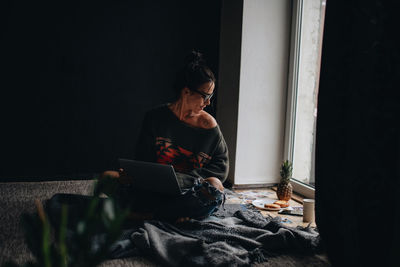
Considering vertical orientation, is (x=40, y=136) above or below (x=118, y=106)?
below

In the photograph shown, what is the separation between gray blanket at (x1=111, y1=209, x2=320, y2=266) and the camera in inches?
54.0

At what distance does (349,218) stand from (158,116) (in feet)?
4.03

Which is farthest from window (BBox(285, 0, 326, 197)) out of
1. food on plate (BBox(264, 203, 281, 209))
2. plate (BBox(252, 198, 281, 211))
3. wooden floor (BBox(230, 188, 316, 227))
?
food on plate (BBox(264, 203, 281, 209))

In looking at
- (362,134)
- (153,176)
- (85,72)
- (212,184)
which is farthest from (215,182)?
(85,72)

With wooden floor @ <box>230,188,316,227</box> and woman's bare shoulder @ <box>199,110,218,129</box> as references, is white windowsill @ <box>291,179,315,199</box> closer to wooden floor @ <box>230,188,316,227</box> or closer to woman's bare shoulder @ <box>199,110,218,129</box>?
wooden floor @ <box>230,188,316,227</box>

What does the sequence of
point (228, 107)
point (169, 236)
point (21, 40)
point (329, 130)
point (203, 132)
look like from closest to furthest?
point (329, 130), point (169, 236), point (203, 132), point (21, 40), point (228, 107)

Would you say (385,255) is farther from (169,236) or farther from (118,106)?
(118,106)

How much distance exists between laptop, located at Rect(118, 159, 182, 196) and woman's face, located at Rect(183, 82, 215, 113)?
22.6 inches

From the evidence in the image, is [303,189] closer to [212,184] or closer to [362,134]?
[212,184]

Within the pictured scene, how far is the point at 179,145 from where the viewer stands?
2.04 m

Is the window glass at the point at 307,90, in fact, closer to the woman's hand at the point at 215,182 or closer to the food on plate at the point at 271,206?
→ the food on plate at the point at 271,206

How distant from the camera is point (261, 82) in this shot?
2869mm

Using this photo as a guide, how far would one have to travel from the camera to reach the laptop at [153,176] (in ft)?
5.05

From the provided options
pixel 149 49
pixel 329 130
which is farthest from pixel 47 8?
pixel 329 130
